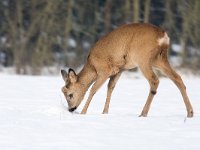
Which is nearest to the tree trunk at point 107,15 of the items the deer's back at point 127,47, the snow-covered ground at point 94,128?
the snow-covered ground at point 94,128

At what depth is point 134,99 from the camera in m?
14.0

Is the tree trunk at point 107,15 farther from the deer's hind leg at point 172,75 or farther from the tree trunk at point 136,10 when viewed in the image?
the deer's hind leg at point 172,75

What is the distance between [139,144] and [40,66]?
14541mm

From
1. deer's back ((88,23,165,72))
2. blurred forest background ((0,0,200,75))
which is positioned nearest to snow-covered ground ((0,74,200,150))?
deer's back ((88,23,165,72))

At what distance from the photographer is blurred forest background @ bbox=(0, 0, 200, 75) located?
843 inches

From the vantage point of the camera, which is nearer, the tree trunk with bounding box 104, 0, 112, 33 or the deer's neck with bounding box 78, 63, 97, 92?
the deer's neck with bounding box 78, 63, 97, 92

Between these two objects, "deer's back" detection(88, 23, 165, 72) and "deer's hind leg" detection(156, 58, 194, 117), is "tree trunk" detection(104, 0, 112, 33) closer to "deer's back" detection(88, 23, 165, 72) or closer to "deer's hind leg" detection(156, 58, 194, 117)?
"deer's back" detection(88, 23, 165, 72)

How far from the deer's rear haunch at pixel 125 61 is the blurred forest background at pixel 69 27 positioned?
957 cm

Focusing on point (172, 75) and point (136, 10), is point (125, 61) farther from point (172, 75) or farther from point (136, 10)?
point (136, 10)

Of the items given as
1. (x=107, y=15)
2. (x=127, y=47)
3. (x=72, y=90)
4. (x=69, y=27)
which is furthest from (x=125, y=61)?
(x=107, y=15)

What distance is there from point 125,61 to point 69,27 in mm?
11428

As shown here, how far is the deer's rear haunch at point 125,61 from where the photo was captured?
10.5 meters

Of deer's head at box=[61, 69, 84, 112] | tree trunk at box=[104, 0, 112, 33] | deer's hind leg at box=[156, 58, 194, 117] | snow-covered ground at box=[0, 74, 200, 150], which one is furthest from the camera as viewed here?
tree trunk at box=[104, 0, 112, 33]

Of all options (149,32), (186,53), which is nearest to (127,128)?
(149,32)
